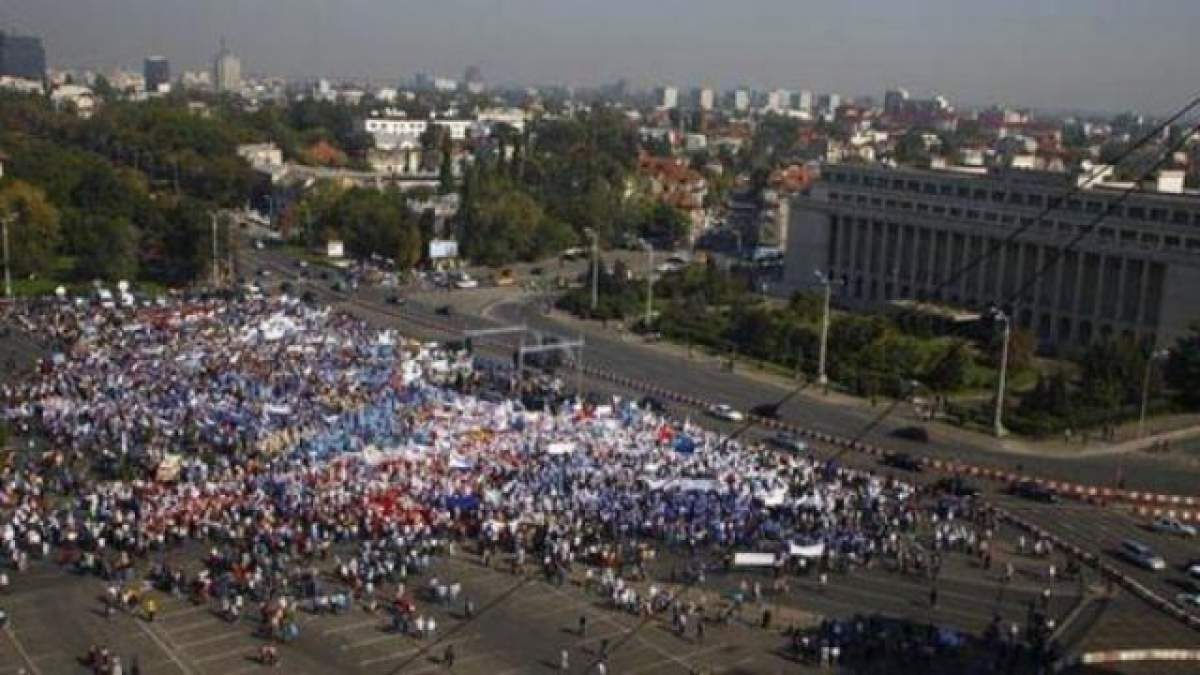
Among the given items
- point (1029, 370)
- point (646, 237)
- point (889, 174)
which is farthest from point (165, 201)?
point (1029, 370)

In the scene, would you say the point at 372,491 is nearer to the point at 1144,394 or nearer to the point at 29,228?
the point at 1144,394

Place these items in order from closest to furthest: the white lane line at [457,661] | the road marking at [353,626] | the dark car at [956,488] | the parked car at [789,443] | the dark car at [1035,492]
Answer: the white lane line at [457,661] → the road marking at [353,626] → the dark car at [956,488] → the dark car at [1035,492] → the parked car at [789,443]

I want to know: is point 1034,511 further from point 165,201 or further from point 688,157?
point 688,157

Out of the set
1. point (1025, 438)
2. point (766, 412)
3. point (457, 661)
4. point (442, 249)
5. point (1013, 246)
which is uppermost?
point (1013, 246)

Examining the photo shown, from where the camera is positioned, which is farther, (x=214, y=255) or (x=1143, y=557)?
(x=214, y=255)

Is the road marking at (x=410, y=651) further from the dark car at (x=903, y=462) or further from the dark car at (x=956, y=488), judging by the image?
the dark car at (x=903, y=462)

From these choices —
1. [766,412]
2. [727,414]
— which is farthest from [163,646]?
[766,412]

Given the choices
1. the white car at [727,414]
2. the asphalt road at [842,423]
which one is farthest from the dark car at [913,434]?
the white car at [727,414]
